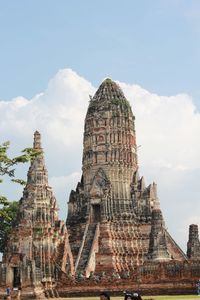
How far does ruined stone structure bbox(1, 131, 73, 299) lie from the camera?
150 feet

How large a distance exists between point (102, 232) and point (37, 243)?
10760mm

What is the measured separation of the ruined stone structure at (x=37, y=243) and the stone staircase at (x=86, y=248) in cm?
346

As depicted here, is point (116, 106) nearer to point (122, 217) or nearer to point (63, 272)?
point (122, 217)

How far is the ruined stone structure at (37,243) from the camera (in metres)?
45.6

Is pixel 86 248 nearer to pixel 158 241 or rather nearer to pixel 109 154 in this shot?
pixel 158 241

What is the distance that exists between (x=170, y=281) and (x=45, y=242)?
487 inches

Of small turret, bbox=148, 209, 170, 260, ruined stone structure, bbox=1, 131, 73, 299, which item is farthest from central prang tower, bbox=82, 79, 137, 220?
ruined stone structure, bbox=1, 131, 73, 299

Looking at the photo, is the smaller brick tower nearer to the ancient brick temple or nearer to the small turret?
the ancient brick temple

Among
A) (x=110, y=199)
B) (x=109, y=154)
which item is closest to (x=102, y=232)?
(x=110, y=199)

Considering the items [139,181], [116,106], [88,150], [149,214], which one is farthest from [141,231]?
[116,106]

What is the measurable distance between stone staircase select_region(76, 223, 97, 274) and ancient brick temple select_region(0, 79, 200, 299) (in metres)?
0.11

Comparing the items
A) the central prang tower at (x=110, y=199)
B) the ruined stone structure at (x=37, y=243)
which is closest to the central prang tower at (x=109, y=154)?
the central prang tower at (x=110, y=199)

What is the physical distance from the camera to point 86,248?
56781 millimetres

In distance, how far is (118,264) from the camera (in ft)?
183
